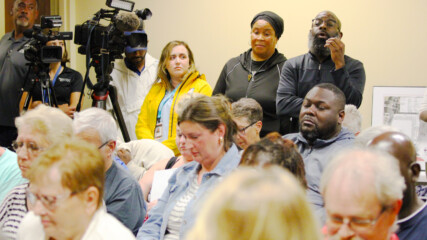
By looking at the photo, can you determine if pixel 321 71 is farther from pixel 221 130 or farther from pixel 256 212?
pixel 256 212

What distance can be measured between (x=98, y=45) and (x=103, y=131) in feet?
4.16

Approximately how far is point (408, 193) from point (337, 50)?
56.1 inches

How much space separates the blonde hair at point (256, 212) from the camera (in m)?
0.94

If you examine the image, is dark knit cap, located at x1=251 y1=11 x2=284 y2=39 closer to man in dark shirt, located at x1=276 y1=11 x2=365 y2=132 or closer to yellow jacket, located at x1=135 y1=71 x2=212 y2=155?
man in dark shirt, located at x1=276 y1=11 x2=365 y2=132

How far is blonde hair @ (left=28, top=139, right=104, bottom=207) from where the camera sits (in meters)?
1.58

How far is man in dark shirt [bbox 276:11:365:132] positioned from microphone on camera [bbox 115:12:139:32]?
993mm

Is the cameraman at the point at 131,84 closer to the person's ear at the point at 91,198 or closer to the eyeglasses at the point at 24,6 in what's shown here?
the eyeglasses at the point at 24,6

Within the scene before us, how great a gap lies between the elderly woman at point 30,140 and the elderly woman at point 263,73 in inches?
57.3

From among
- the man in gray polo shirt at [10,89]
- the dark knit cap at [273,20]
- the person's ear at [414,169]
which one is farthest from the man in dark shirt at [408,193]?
the man in gray polo shirt at [10,89]

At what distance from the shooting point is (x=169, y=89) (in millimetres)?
3645

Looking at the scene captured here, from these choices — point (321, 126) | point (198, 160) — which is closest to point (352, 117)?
point (321, 126)

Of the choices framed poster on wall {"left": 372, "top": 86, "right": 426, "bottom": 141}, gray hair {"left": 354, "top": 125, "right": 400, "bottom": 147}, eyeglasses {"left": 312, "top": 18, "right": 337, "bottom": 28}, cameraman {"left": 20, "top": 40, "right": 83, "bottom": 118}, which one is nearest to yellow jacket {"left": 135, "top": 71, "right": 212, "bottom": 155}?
cameraman {"left": 20, "top": 40, "right": 83, "bottom": 118}

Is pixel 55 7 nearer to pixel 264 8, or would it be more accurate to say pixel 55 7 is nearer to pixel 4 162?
pixel 264 8

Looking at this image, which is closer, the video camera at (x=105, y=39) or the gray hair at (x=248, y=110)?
the gray hair at (x=248, y=110)
